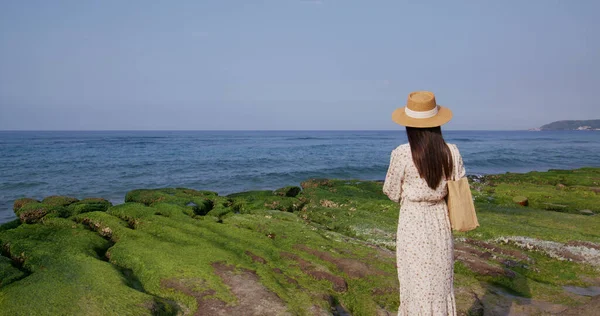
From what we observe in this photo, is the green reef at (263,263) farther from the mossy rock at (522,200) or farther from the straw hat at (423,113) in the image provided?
the straw hat at (423,113)

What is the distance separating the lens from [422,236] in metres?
4.53

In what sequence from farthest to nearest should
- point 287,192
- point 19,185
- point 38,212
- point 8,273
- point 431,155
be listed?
point 19,185, point 287,192, point 38,212, point 8,273, point 431,155

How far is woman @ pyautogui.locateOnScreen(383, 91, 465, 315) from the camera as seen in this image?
428 cm

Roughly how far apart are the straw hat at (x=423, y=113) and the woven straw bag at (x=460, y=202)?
37cm

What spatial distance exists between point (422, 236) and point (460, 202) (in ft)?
1.94

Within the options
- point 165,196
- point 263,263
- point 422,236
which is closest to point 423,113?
point 422,236

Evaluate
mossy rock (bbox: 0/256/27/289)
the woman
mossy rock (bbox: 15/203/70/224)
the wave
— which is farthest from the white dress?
the wave

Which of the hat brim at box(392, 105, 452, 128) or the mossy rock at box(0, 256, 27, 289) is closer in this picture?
the hat brim at box(392, 105, 452, 128)

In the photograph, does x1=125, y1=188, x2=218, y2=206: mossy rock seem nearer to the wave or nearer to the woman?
the wave

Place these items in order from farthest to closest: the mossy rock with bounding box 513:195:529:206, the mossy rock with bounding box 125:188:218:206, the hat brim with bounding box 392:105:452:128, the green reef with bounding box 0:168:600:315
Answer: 1. the mossy rock with bounding box 513:195:529:206
2. the mossy rock with bounding box 125:188:218:206
3. the green reef with bounding box 0:168:600:315
4. the hat brim with bounding box 392:105:452:128

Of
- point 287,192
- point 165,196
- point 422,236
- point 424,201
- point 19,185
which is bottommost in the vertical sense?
point 19,185

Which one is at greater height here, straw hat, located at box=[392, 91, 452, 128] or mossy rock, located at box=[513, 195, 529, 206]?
straw hat, located at box=[392, 91, 452, 128]

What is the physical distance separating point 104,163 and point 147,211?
3343 cm

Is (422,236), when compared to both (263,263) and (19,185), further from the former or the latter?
(19,185)
